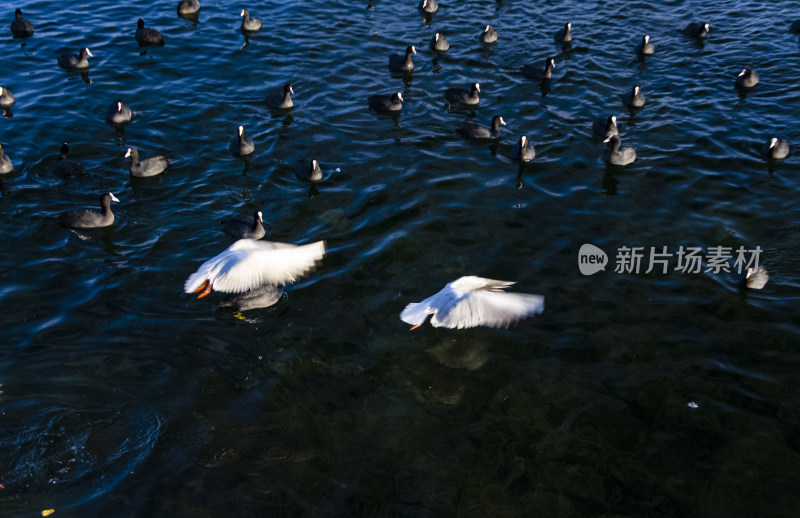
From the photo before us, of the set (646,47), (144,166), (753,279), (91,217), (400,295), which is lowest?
(400,295)

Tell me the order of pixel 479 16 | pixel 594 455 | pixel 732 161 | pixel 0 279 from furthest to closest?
pixel 479 16, pixel 732 161, pixel 0 279, pixel 594 455

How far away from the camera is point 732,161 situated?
15.8 metres

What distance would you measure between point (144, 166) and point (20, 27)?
1079 cm

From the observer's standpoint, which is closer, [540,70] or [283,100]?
[283,100]

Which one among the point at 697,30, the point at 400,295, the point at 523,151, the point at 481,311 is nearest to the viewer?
the point at 481,311

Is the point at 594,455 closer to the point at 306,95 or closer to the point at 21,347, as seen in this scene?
the point at 21,347

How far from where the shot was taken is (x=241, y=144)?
51.5ft

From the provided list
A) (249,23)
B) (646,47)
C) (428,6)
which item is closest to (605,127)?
(646,47)

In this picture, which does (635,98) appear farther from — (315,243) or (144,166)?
(144,166)

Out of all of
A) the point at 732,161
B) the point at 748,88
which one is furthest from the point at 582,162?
the point at 748,88

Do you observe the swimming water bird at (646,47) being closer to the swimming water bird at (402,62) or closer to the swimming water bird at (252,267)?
the swimming water bird at (402,62)

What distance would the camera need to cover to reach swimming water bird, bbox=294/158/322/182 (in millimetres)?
14844

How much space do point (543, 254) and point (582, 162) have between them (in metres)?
3.94

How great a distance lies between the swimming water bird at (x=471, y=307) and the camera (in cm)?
1023
